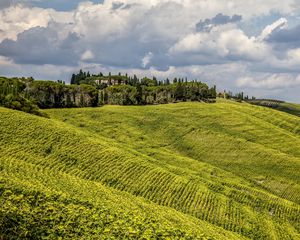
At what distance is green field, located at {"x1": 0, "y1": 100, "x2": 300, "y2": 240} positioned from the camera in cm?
2844

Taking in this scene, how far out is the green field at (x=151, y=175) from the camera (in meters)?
28.4

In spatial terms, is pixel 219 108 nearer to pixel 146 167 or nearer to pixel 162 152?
pixel 162 152

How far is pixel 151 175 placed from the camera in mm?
78750

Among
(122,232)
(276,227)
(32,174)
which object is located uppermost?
(122,232)

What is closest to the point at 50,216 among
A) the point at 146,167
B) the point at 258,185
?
the point at 146,167

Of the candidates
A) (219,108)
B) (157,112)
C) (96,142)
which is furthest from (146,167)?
(219,108)

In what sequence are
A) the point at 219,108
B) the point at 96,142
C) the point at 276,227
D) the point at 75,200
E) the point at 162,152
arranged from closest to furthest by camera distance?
1. the point at 75,200
2. the point at 276,227
3. the point at 96,142
4. the point at 162,152
5. the point at 219,108

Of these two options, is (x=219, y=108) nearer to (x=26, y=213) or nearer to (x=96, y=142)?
(x=96, y=142)

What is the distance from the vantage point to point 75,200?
3322cm

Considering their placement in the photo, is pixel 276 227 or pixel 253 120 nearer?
pixel 276 227

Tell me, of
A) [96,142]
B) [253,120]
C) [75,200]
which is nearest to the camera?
[75,200]

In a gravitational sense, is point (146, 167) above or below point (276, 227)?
above

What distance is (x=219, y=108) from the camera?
180 m

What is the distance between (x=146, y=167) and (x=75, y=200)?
161 feet
